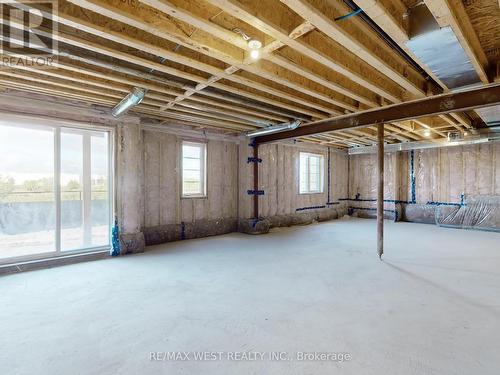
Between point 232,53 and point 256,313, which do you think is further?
point 232,53

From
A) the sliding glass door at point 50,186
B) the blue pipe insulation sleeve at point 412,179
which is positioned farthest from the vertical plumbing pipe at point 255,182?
the blue pipe insulation sleeve at point 412,179

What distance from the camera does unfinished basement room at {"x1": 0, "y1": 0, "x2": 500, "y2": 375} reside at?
1.89 m

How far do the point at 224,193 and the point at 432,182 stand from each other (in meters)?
6.10

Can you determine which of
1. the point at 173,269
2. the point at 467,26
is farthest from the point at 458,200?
the point at 173,269

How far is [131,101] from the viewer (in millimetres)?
→ 3404

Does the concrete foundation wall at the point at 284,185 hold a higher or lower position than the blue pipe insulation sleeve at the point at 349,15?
lower

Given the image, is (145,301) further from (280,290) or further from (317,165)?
(317,165)

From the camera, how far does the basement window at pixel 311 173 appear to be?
8.18 m

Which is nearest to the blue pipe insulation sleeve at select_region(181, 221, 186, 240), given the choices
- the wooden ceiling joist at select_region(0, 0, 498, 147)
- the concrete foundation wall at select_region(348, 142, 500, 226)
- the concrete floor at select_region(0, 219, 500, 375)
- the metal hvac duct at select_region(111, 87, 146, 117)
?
the concrete floor at select_region(0, 219, 500, 375)

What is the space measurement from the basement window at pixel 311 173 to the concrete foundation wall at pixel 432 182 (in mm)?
1597

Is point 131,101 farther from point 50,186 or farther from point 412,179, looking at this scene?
point 412,179

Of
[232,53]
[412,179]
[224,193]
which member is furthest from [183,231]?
[412,179]

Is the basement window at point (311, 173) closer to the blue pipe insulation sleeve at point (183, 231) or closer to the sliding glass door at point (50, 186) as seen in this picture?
the blue pipe insulation sleeve at point (183, 231)

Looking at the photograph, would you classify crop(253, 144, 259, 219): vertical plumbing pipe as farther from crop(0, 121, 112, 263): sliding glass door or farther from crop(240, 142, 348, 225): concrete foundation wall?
crop(0, 121, 112, 263): sliding glass door
